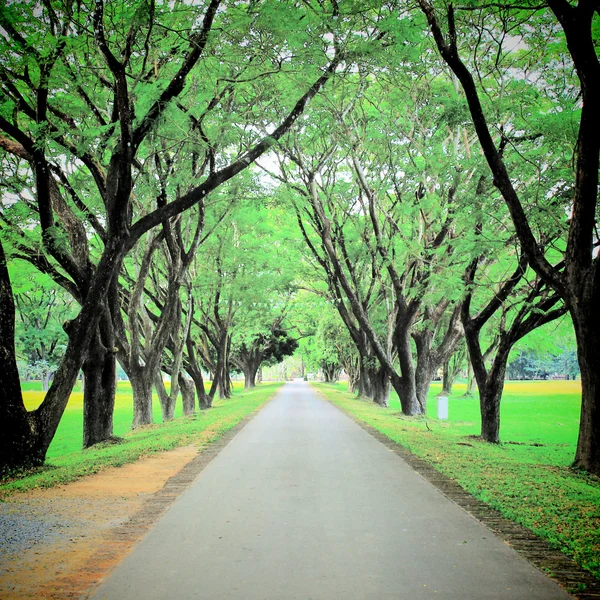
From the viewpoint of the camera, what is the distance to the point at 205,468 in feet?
26.6

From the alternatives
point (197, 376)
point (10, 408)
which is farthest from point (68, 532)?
point (197, 376)

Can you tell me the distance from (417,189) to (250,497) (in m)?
12.6

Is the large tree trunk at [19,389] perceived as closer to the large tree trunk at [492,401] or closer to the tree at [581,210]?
the tree at [581,210]

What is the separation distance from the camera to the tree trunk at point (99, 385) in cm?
1155

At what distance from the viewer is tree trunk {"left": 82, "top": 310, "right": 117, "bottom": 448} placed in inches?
455

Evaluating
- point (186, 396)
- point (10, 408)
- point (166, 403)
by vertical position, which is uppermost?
point (10, 408)

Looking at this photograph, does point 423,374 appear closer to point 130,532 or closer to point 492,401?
point 492,401

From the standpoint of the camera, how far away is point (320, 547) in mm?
4422

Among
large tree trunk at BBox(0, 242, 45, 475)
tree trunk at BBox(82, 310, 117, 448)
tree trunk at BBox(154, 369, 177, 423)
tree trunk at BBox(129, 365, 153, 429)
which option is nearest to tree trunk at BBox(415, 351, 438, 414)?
tree trunk at BBox(154, 369, 177, 423)

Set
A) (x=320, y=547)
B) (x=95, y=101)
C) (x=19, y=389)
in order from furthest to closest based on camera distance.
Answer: (x=95, y=101), (x=19, y=389), (x=320, y=547)

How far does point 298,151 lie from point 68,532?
15.2 metres

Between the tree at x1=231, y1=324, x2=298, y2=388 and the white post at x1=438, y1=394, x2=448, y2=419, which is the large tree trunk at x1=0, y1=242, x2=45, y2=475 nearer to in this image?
the white post at x1=438, y1=394, x2=448, y2=419

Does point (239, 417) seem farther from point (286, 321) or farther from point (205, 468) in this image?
point (286, 321)

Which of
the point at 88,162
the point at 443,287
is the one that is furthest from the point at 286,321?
the point at 88,162
